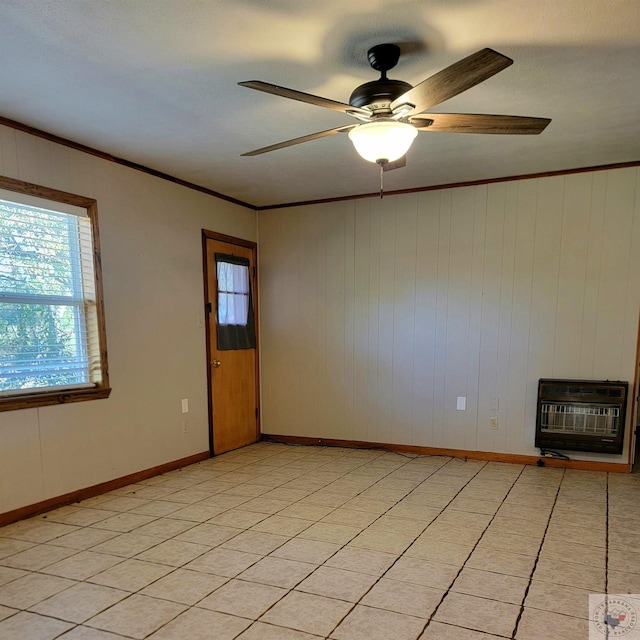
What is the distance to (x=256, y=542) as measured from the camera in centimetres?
262

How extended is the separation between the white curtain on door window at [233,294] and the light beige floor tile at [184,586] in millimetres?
2658

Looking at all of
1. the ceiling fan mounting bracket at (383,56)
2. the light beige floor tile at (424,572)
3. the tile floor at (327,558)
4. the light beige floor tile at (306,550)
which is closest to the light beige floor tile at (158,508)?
the tile floor at (327,558)

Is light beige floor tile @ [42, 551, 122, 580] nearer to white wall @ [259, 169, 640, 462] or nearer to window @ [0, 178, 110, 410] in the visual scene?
window @ [0, 178, 110, 410]

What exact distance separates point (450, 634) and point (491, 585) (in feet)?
1.48

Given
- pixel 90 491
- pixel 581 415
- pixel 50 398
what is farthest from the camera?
pixel 581 415

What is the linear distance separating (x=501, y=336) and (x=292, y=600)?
2984mm

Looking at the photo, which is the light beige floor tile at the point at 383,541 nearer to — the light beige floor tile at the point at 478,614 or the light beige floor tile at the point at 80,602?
the light beige floor tile at the point at 478,614

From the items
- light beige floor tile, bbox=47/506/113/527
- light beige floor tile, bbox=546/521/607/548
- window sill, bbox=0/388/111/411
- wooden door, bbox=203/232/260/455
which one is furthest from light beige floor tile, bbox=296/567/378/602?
wooden door, bbox=203/232/260/455

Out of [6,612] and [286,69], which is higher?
[286,69]

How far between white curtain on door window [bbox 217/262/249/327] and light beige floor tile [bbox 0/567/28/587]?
2633 millimetres

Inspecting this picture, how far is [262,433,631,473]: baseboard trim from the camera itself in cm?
391

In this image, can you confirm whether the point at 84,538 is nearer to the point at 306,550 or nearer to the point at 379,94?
the point at 306,550

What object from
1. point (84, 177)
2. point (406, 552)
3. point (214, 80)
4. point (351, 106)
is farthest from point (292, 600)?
point (84, 177)

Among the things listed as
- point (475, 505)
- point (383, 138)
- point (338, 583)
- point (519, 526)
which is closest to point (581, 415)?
point (475, 505)
